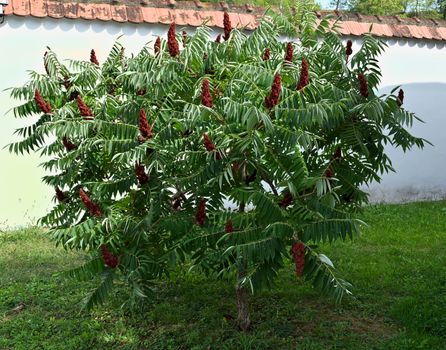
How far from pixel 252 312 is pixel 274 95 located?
214 centimetres

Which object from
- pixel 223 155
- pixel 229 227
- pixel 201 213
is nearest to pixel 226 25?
pixel 223 155

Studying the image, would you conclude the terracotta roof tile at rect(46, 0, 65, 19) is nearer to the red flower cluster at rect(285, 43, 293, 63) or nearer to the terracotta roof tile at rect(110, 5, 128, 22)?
the terracotta roof tile at rect(110, 5, 128, 22)

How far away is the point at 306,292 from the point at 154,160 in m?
2.30

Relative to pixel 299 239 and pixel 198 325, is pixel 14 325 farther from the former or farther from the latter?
pixel 299 239

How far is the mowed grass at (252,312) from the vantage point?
4516 mm

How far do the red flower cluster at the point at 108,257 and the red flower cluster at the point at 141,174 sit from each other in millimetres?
474

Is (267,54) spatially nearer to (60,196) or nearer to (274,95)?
(274,95)

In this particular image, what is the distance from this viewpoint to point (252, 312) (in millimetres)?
5023

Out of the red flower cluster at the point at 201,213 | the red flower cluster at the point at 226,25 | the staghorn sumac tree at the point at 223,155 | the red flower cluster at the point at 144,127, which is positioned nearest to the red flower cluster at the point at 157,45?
the staghorn sumac tree at the point at 223,155

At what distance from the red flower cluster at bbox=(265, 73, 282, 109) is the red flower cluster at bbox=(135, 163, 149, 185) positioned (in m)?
0.90

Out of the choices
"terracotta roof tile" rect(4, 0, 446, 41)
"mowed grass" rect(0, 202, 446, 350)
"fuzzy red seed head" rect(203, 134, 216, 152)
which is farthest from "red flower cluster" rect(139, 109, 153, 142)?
"terracotta roof tile" rect(4, 0, 446, 41)

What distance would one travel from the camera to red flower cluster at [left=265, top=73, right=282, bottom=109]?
3.51 meters

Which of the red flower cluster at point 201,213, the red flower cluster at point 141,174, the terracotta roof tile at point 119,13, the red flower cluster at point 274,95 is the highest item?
the terracotta roof tile at point 119,13

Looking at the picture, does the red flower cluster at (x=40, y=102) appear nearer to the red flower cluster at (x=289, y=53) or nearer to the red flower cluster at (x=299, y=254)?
the red flower cluster at (x=289, y=53)
